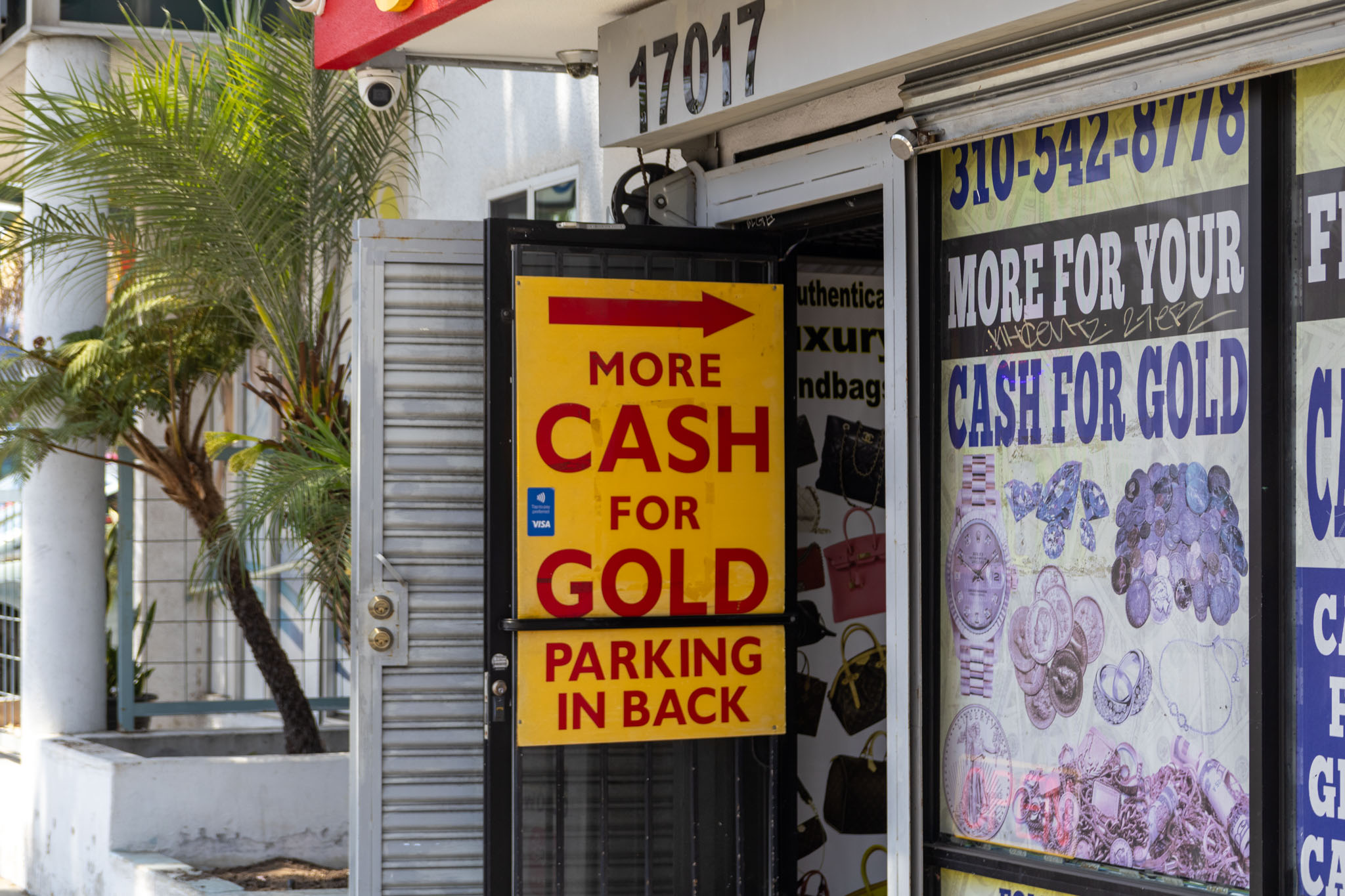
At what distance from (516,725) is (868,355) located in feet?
7.00

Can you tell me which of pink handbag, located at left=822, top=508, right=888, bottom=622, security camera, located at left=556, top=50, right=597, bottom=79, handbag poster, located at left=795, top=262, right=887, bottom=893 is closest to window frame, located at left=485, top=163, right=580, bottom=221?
security camera, located at left=556, top=50, right=597, bottom=79

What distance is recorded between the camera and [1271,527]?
3.46 metres

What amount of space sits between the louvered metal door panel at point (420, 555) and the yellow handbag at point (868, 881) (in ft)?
5.49

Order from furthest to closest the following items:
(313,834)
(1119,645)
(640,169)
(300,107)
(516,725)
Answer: (313,834) → (300,107) → (640,169) → (516,725) → (1119,645)

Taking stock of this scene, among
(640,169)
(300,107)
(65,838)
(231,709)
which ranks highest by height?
(300,107)

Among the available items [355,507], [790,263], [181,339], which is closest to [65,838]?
[181,339]

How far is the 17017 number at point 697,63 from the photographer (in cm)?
472

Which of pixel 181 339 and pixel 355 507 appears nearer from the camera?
pixel 355 507

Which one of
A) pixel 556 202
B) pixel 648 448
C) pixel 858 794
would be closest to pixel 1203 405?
pixel 648 448

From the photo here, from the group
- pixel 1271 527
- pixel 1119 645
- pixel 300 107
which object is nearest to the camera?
pixel 1271 527

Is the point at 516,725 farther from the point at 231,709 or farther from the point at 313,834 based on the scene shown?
the point at 231,709

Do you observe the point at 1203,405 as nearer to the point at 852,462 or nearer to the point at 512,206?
the point at 852,462

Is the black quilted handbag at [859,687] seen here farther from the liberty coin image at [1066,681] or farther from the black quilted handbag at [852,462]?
the liberty coin image at [1066,681]

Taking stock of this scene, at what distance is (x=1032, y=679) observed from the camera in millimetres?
4113
